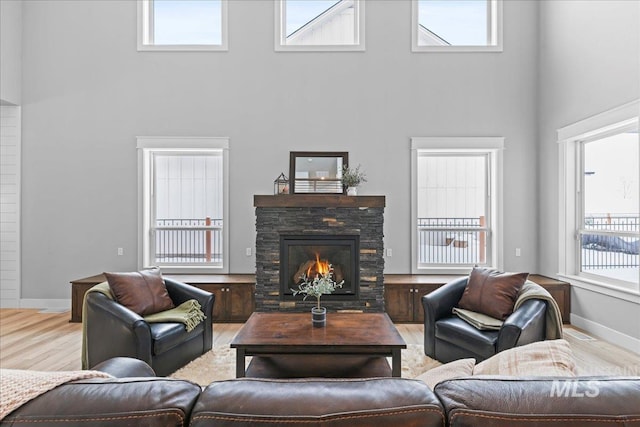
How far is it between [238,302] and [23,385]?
3984 millimetres

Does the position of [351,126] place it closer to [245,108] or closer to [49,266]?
[245,108]

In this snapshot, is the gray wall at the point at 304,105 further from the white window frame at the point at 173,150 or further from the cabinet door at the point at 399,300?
the cabinet door at the point at 399,300

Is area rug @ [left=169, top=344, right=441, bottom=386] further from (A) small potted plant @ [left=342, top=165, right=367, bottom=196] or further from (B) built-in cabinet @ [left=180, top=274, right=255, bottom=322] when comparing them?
(A) small potted plant @ [left=342, top=165, right=367, bottom=196]

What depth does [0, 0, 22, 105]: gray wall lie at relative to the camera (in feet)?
17.2

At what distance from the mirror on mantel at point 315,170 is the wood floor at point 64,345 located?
1.87 m

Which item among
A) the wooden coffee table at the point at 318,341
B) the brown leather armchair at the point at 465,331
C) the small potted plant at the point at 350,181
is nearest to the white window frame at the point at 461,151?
the small potted plant at the point at 350,181

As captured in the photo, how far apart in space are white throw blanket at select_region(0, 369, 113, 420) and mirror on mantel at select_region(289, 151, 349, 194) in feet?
13.3

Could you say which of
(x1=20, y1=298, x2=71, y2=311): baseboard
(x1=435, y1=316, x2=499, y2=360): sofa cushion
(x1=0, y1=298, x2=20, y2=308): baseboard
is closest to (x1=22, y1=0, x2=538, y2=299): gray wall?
(x1=20, y1=298, x2=71, y2=311): baseboard

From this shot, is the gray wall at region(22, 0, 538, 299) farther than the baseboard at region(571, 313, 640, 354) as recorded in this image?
Yes

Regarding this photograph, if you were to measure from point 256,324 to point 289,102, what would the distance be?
3.30 meters

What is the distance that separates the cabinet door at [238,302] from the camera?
490 cm

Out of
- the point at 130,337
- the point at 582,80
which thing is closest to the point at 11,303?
the point at 130,337

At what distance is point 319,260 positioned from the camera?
489 centimetres

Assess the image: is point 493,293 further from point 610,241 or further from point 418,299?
point 610,241
